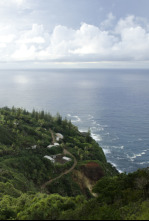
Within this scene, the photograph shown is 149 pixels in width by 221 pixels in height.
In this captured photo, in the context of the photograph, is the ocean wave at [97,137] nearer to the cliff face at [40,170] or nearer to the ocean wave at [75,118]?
the cliff face at [40,170]

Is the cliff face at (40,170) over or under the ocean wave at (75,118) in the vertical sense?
under

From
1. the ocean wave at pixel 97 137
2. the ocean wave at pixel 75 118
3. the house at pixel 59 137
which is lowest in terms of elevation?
the ocean wave at pixel 97 137

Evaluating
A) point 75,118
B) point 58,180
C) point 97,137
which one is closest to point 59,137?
point 58,180

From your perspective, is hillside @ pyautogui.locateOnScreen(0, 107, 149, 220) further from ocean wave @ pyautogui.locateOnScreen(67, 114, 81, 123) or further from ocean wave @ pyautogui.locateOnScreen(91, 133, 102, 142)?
ocean wave @ pyautogui.locateOnScreen(67, 114, 81, 123)

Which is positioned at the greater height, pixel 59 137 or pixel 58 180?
pixel 59 137

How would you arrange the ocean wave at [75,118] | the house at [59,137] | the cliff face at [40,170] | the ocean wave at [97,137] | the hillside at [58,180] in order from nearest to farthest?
the hillside at [58,180], the cliff face at [40,170], the house at [59,137], the ocean wave at [97,137], the ocean wave at [75,118]

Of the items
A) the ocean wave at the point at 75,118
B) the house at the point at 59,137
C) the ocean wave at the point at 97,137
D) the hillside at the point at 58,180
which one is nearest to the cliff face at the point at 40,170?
the hillside at the point at 58,180

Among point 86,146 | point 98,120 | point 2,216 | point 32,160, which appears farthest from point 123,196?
point 98,120

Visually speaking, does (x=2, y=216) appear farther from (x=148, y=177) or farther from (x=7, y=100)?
(x=7, y=100)

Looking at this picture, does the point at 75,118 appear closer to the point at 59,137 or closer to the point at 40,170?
the point at 59,137

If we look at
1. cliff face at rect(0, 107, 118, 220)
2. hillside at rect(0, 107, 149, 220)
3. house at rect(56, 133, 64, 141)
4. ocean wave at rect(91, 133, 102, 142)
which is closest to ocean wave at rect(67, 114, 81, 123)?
ocean wave at rect(91, 133, 102, 142)
